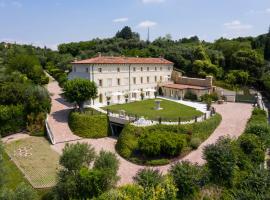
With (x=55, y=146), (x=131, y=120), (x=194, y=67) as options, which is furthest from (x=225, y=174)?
(x=194, y=67)

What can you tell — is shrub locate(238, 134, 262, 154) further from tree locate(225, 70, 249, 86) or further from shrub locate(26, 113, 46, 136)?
tree locate(225, 70, 249, 86)

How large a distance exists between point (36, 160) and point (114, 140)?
31.1 ft

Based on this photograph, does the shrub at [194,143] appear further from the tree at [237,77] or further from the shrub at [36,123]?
the tree at [237,77]

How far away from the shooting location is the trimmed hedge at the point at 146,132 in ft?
99.6

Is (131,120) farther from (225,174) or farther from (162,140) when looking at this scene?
(225,174)

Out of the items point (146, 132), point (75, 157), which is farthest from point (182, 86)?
point (75, 157)

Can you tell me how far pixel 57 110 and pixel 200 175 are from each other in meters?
26.1

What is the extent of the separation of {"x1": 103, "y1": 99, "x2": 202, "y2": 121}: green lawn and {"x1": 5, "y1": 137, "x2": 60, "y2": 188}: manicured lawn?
36.4 feet

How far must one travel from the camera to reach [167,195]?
63.8 ft

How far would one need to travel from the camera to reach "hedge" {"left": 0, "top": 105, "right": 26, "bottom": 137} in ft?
120

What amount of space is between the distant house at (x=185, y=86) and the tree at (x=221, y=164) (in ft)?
79.7

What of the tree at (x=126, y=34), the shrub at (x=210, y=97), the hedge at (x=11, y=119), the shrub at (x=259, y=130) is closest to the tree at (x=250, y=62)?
the shrub at (x=210, y=97)

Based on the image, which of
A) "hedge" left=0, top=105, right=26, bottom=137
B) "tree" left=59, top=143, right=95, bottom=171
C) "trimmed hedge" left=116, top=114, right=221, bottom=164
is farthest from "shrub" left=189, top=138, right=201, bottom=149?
"hedge" left=0, top=105, right=26, bottom=137

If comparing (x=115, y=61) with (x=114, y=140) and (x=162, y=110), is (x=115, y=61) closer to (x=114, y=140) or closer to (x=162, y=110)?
(x=162, y=110)
